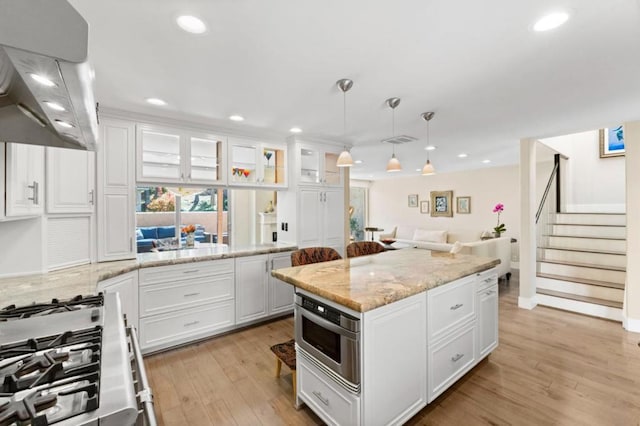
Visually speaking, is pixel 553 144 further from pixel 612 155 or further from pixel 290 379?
pixel 290 379

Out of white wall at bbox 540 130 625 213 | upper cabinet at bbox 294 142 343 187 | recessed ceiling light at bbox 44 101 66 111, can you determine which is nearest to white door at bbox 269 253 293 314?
upper cabinet at bbox 294 142 343 187

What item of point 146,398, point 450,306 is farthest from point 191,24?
point 450,306

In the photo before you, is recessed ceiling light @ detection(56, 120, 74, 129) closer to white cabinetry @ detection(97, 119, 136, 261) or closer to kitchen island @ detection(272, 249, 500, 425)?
kitchen island @ detection(272, 249, 500, 425)

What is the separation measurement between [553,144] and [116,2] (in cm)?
635

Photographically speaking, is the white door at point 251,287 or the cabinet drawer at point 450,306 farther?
the white door at point 251,287

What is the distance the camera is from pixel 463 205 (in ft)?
24.1

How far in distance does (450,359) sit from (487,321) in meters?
0.67

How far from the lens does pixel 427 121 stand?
3.26m

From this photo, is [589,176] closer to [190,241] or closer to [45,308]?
[190,241]

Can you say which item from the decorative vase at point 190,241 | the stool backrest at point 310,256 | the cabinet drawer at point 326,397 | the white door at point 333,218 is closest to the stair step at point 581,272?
the white door at point 333,218

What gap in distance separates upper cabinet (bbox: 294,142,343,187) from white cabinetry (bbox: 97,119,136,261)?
74.2 inches

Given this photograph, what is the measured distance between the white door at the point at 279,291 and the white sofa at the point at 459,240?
9.39 feet

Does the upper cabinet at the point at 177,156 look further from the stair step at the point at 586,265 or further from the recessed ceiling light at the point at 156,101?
the stair step at the point at 586,265

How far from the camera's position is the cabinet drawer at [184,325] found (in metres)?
2.79
